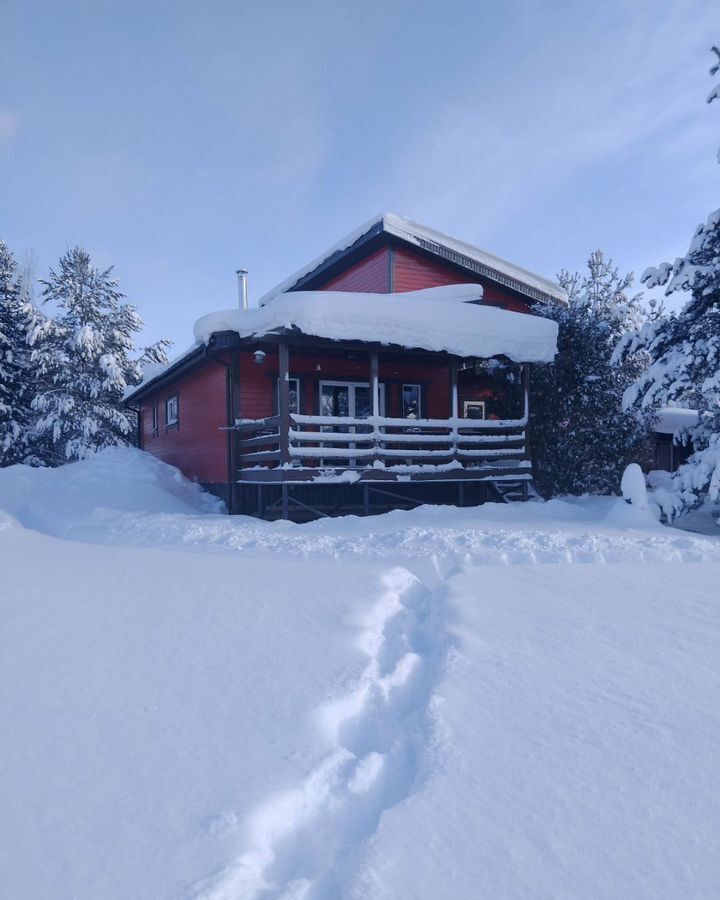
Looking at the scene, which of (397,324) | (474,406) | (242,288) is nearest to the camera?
(397,324)

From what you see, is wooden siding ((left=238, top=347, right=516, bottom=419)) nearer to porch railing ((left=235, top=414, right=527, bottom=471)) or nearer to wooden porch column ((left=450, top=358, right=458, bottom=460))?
porch railing ((left=235, top=414, right=527, bottom=471))

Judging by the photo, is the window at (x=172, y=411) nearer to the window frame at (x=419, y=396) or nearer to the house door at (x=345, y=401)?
the house door at (x=345, y=401)

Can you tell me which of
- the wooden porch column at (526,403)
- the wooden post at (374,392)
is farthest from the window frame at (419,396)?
the wooden post at (374,392)

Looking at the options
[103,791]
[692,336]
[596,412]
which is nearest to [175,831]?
[103,791]

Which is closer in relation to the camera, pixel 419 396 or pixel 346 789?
pixel 346 789

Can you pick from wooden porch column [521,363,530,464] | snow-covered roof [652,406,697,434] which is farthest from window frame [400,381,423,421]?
snow-covered roof [652,406,697,434]

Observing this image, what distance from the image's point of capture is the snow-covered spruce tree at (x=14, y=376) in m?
24.1

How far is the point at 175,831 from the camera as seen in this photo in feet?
7.22

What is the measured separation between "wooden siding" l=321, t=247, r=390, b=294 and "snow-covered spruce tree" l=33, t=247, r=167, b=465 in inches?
421

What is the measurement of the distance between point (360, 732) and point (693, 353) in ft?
29.0

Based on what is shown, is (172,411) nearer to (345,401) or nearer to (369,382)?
(345,401)

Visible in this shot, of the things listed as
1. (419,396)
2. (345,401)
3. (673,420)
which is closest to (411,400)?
(419,396)

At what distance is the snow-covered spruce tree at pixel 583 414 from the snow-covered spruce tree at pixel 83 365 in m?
16.0

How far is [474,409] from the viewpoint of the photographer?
15.6 metres
